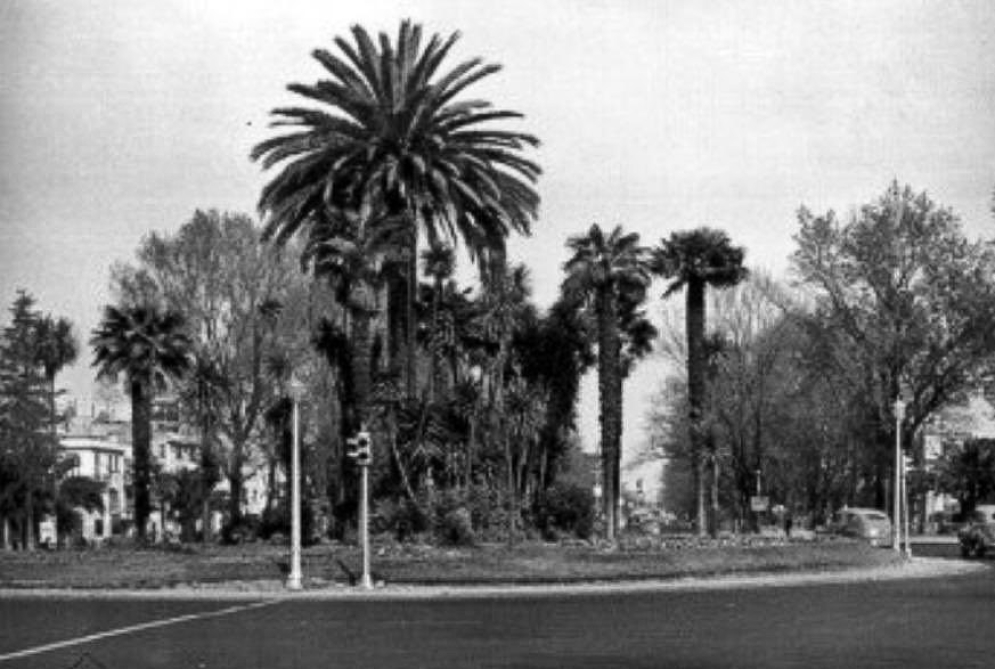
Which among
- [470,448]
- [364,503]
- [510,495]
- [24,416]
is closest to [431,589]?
[364,503]

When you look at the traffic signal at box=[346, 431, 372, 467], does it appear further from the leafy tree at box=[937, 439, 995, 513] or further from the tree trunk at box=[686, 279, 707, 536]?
the leafy tree at box=[937, 439, 995, 513]

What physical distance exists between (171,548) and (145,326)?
15170 mm

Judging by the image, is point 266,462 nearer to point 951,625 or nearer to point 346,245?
point 346,245

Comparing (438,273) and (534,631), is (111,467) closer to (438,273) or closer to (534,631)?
(438,273)

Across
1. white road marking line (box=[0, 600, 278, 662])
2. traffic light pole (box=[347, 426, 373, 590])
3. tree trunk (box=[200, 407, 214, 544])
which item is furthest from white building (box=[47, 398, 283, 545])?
white road marking line (box=[0, 600, 278, 662])

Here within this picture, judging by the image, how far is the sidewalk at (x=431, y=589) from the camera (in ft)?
110

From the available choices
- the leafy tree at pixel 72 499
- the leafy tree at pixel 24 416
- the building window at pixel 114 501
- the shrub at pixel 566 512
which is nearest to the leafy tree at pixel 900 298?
the shrub at pixel 566 512

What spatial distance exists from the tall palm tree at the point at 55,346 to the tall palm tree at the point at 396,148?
43.6 meters

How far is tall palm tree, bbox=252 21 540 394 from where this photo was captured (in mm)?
46125

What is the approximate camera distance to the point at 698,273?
6462 centimetres

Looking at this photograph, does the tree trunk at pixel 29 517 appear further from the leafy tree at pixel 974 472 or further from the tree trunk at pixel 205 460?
the leafy tree at pixel 974 472

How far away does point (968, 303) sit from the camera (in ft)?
197

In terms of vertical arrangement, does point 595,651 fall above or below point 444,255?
below

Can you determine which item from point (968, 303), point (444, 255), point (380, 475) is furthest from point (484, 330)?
point (968, 303)
